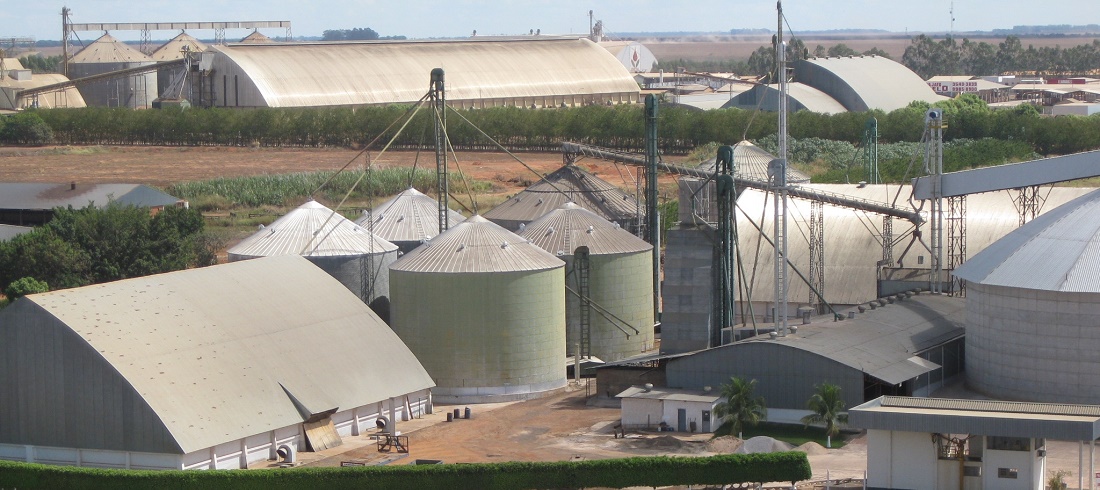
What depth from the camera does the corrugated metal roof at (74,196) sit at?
94062mm

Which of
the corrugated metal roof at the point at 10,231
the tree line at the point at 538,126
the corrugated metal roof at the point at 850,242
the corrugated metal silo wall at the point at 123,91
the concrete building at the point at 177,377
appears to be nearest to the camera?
the concrete building at the point at 177,377

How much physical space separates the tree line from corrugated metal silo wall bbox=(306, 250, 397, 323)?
7805 cm

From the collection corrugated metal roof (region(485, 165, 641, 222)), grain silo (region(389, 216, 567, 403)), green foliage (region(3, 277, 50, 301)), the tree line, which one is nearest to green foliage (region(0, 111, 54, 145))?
the tree line

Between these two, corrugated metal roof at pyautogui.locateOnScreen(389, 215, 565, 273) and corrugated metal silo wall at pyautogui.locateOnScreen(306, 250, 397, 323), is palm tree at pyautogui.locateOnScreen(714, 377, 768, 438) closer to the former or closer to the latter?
corrugated metal roof at pyautogui.locateOnScreen(389, 215, 565, 273)

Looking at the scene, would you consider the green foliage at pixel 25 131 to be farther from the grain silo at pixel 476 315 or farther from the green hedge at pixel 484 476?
the green hedge at pixel 484 476

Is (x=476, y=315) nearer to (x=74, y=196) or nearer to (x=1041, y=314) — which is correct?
(x=1041, y=314)

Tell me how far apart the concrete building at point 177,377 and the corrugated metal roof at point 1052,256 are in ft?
68.1

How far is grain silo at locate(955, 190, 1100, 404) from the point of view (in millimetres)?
53062

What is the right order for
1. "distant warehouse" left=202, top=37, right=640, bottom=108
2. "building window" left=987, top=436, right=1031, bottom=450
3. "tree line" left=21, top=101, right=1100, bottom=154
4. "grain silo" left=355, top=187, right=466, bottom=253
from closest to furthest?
"building window" left=987, top=436, right=1031, bottom=450, "grain silo" left=355, top=187, right=466, bottom=253, "tree line" left=21, top=101, right=1100, bottom=154, "distant warehouse" left=202, top=37, right=640, bottom=108

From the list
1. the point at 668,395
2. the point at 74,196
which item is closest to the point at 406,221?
the point at 668,395

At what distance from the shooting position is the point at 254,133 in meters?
155

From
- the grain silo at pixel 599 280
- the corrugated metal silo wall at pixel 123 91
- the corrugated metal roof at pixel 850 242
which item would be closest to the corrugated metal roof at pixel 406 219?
the grain silo at pixel 599 280

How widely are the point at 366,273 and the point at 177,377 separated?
15.6 m

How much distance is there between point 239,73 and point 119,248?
90000 mm
